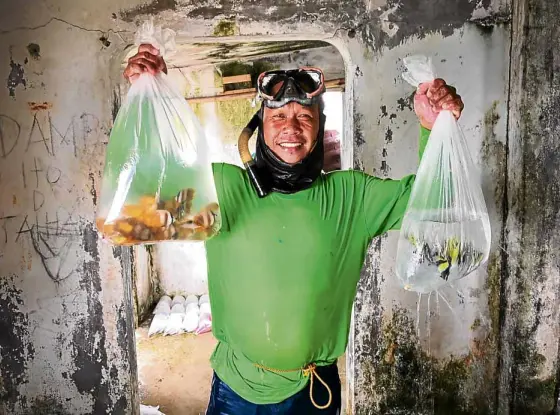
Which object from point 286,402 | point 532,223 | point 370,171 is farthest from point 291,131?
point 532,223

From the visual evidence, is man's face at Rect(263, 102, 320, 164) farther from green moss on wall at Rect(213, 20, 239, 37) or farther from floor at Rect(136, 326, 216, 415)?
floor at Rect(136, 326, 216, 415)

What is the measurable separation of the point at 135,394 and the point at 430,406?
1.57 metres

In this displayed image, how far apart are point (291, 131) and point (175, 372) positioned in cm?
267

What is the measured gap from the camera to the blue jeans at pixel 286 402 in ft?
5.49

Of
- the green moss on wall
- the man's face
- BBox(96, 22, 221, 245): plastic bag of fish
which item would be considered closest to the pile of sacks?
the green moss on wall

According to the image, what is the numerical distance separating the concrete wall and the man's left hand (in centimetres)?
88

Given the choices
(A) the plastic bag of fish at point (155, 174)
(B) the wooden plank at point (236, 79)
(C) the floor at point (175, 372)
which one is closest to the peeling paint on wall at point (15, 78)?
(A) the plastic bag of fish at point (155, 174)

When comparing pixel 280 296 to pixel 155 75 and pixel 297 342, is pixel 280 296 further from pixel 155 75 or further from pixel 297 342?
pixel 155 75

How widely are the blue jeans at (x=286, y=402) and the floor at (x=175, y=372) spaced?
1627mm

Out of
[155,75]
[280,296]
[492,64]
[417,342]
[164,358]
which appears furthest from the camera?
[164,358]

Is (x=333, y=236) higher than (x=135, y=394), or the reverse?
(x=333, y=236)

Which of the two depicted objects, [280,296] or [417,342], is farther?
[417,342]

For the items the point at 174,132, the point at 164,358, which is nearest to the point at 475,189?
the point at 174,132

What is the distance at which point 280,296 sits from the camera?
1640mm
